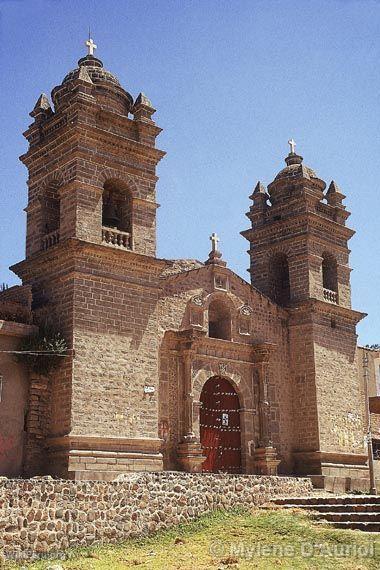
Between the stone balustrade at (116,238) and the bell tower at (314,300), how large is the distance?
7484 millimetres

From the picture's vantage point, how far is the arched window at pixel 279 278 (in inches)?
1097

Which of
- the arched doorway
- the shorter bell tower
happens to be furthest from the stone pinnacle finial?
the arched doorway

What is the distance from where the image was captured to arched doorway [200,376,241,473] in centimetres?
2308

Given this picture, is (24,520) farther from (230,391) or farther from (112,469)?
(230,391)

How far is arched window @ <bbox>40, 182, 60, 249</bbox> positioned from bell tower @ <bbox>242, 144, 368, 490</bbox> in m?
8.62

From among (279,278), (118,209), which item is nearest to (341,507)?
(118,209)

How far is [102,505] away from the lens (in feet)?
53.7

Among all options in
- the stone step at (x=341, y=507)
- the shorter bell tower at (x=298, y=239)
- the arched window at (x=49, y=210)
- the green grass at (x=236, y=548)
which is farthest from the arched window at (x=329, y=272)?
the green grass at (x=236, y=548)

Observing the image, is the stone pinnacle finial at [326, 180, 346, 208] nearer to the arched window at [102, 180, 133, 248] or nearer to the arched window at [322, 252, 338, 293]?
the arched window at [322, 252, 338, 293]

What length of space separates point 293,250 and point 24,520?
15.0 metres

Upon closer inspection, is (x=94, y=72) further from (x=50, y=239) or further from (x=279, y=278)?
(x=279, y=278)

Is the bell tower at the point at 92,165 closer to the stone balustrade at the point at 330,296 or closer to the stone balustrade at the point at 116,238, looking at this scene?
the stone balustrade at the point at 116,238

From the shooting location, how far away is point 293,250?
26.9 meters

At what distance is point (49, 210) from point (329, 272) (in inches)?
430
